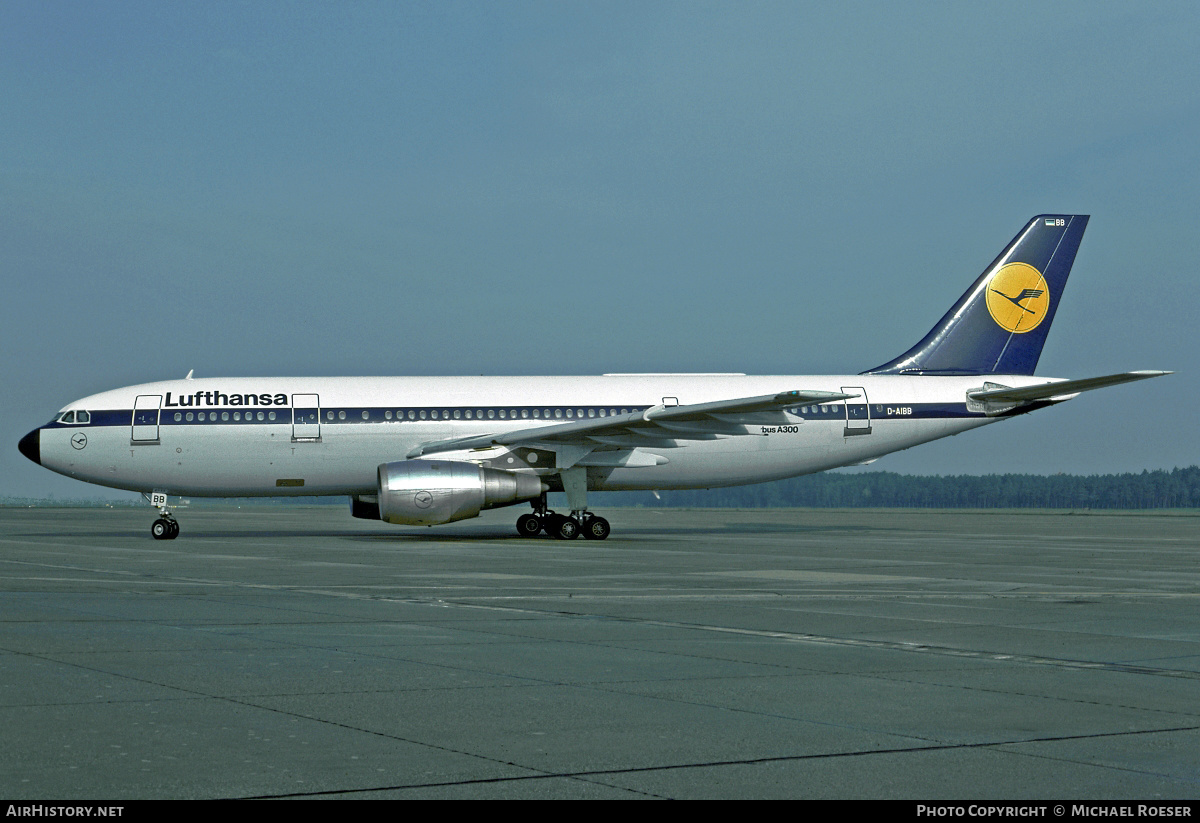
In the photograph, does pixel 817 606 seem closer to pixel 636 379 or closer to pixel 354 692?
pixel 354 692

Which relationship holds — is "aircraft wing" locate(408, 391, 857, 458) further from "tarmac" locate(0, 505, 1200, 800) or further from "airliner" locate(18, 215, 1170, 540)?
"tarmac" locate(0, 505, 1200, 800)

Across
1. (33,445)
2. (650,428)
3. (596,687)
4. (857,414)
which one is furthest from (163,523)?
(596,687)

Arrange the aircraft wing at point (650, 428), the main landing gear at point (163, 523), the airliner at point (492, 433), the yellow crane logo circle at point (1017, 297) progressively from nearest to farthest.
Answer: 1. the aircraft wing at point (650, 428)
2. the airliner at point (492, 433)
3. the main landing gear at point (163, 523)
4. the yellow crane logo circle at point (1017, 297)

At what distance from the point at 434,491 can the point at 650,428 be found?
4.96m

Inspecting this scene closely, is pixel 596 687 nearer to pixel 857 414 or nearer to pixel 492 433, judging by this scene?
pixel 492 433

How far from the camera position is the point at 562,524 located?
29.8m

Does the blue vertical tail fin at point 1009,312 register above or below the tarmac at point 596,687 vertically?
above

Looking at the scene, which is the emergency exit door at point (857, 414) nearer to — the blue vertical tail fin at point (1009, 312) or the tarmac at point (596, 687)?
the blue vertical tail fin at point (1009, 312)

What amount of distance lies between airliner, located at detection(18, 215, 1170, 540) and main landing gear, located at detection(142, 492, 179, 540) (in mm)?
46

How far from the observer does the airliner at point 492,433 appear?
91.8 ft

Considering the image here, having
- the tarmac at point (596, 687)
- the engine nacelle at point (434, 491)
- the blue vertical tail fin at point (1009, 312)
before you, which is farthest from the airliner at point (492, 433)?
the tarmac at point (596, 687)

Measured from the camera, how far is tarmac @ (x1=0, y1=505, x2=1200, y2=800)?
5.50m

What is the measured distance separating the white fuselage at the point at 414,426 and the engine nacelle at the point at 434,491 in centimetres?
175

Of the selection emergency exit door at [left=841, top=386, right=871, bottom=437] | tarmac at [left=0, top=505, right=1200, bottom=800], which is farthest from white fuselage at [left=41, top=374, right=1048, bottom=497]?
tarmac at [left=0, top=505, right=1200, bottom=800]
